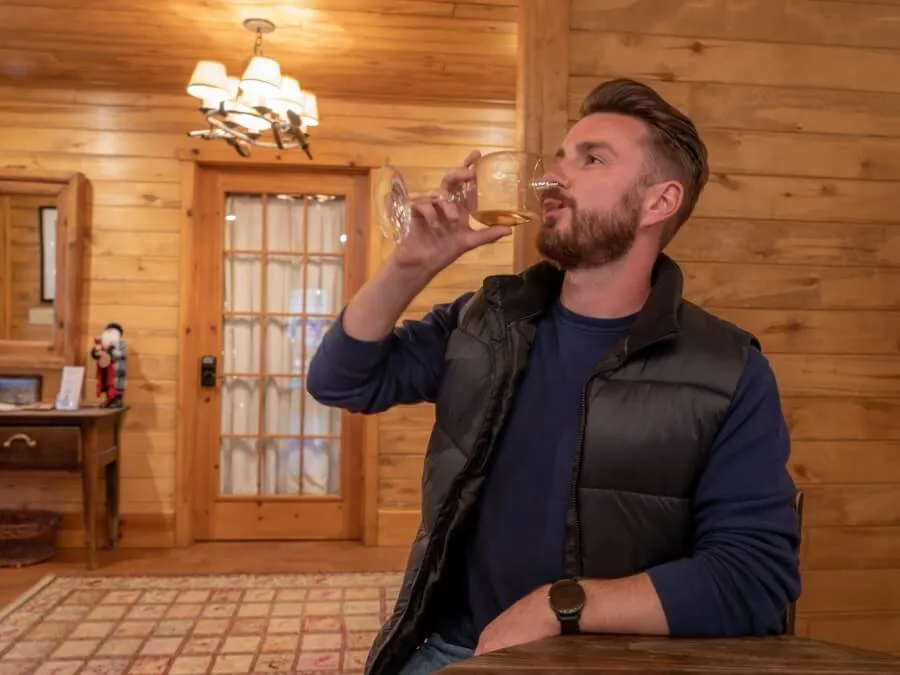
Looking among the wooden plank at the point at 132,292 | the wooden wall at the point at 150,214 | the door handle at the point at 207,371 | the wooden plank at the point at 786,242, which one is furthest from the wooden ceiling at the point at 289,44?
the wooden plank at the point at 786,242

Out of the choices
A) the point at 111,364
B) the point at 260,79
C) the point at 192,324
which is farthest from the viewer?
the point at 192,324

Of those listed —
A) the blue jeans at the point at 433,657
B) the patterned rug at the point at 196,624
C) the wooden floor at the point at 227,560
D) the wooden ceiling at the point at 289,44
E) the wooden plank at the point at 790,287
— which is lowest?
the wooden floor at the point at 227,560

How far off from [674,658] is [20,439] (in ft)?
11.2

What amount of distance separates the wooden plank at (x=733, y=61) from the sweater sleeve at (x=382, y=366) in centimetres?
73

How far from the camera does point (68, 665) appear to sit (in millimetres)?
2547

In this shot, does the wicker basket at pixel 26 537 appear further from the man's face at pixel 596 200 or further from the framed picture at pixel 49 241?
the man's face at pixel 596 200

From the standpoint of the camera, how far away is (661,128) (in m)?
1.31

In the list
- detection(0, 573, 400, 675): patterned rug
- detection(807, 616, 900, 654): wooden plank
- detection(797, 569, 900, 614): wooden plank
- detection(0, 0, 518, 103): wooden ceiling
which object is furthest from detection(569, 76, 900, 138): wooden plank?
detection(0, 573, 400, 675): patterned rug

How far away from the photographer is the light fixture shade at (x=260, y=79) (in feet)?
9.05

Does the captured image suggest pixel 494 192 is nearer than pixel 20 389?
Yes

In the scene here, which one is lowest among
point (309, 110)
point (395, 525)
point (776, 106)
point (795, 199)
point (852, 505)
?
point (395, 525)

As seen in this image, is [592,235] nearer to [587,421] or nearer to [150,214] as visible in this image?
[587,421]

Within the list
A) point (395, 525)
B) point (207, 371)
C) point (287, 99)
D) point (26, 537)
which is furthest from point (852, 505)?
point (26, 537)

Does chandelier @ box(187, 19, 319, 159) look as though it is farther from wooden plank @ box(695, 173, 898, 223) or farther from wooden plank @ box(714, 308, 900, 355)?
wooden plank @ box(714, 308, 900, 355)
